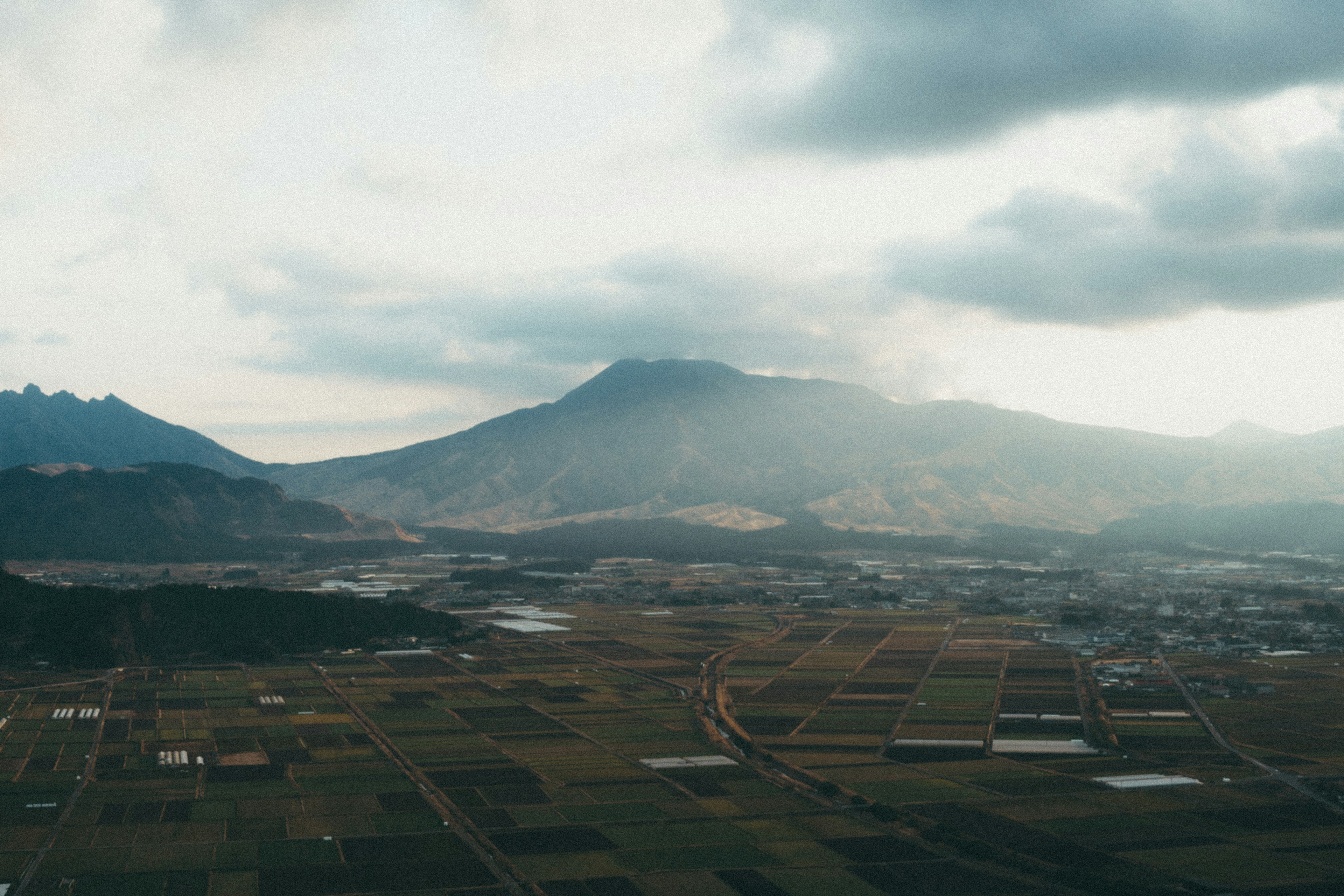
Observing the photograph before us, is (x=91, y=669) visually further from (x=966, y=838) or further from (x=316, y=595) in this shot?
(x=966, y=838)

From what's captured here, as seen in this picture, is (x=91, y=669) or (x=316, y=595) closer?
(x=91, y=669)

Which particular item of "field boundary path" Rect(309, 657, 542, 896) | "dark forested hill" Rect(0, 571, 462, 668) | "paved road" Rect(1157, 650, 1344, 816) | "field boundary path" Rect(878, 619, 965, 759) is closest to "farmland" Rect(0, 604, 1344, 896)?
"field boundary path" Rect(309, 657, 542, 896)

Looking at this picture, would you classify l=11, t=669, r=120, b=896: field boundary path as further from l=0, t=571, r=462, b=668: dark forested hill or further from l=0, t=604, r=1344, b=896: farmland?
l=0, t=571, r=462, b=668: dark forested hill

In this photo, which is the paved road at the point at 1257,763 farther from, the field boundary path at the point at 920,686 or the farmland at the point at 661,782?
the field boundary path at the point at 920,686

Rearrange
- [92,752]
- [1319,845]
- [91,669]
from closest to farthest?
1. [1319,845]
2. [92,752]
3. [91,669]

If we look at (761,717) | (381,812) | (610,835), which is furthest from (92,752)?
(761,717)

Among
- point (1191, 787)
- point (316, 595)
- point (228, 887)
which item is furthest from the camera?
point (316, 595)

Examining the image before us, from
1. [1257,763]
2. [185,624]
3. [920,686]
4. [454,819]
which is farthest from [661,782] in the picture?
[185,624]
